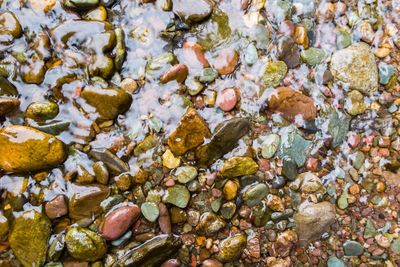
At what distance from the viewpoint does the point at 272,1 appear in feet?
9.64

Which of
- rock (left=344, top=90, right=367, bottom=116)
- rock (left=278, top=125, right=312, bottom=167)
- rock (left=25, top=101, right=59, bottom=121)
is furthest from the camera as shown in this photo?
rock (left=344, top=90, right=367, bottom=116)

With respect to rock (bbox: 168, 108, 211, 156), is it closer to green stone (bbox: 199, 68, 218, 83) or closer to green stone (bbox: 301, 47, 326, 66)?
green stone (bbox: 199, 68, 218, 83)

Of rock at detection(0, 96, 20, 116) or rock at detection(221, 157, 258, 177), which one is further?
rock at detection(221, 157, 258, 177)

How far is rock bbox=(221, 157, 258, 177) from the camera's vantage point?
2.71m

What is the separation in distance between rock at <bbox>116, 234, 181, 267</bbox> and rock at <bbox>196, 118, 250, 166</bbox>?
553mm

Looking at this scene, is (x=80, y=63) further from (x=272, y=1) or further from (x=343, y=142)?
(x=343, y=142)

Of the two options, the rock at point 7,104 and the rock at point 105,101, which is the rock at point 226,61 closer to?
the rock at point 105,101

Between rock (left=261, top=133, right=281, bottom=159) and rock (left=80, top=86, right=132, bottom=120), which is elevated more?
rock (left=80, top=86, right=132, bottom=120)

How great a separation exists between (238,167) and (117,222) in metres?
0.87

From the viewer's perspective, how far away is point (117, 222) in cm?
257

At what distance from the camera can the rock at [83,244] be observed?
253 centimetres

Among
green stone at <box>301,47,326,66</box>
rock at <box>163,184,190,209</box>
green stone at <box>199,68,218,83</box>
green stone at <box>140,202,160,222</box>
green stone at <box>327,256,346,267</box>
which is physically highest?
green stone at <box>301,47,326,66</box>

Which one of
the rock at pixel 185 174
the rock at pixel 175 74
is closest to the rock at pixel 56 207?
the rock at pixel 185 174


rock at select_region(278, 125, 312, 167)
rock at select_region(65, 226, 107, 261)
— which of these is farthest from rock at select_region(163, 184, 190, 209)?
rock at select_region(278, 125, 312, 167)
